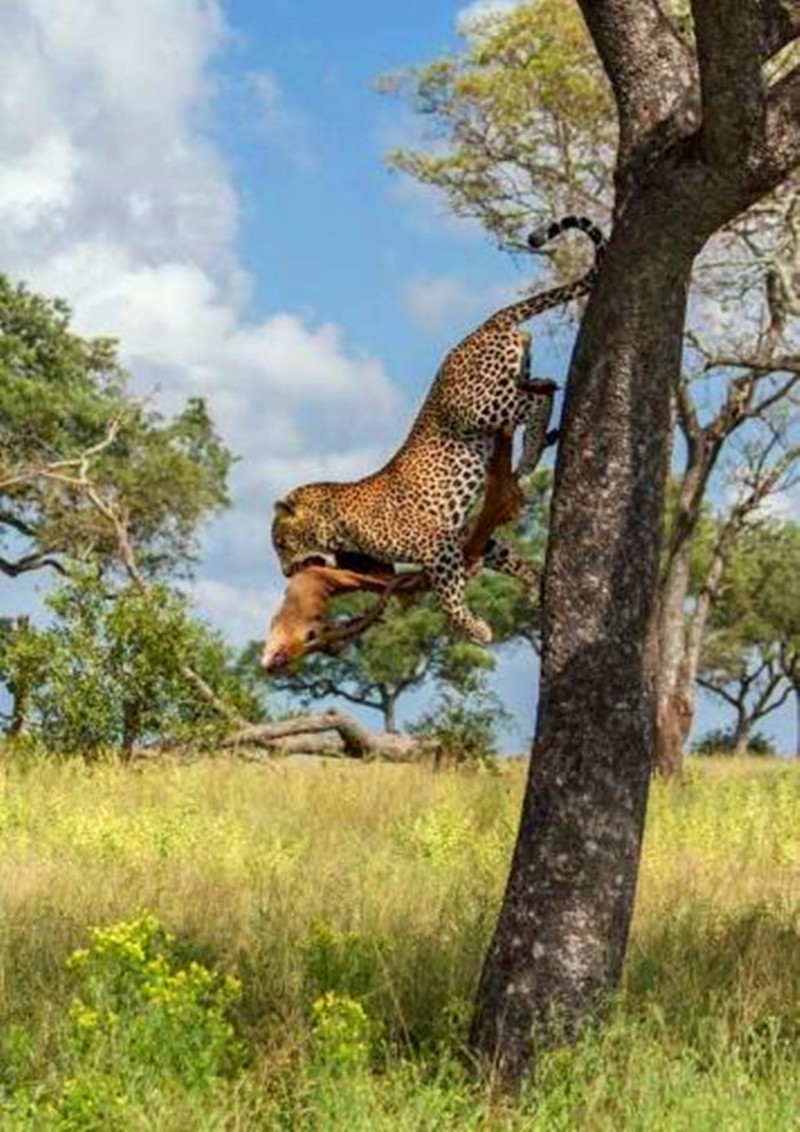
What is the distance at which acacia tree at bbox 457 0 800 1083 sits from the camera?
645 cm

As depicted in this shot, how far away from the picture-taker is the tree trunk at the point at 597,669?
6453 mm

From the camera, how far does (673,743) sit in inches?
928

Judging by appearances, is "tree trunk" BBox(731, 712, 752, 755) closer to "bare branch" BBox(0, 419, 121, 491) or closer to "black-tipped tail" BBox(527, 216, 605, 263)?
"bare branch" BBox(0, 419, 121, 491)

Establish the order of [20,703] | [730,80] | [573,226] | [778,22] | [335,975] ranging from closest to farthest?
[730,80] < [778,22] < [335,975] < [573,226] < [20,703]

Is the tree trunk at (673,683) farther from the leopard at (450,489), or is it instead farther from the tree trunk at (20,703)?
the leopard at (450,489)

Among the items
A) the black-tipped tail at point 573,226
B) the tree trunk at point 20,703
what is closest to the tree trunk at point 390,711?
the tree trunk at point 20,703

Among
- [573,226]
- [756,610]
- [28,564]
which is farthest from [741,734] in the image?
[573,226]

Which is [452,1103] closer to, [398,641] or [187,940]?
[187,940]

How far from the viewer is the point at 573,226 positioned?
8.31m

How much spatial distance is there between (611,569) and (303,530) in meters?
1.50

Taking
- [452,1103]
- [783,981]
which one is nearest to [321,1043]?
[452,1103]

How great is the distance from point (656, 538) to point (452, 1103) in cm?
218

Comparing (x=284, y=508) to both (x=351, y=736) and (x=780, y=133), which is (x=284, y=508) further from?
(x=351, y=736)

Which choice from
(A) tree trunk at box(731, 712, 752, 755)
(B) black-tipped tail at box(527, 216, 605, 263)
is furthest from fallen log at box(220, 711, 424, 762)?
(A) tree trunk at box(731, 712, 752, 755)
